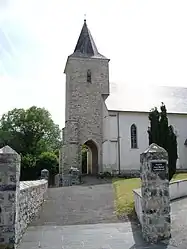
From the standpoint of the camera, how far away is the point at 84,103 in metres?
34.1

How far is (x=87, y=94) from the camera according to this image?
3447 cm

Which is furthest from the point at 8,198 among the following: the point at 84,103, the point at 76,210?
the point at 84,103

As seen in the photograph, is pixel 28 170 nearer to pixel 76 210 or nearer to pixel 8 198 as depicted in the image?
pixel 76 210

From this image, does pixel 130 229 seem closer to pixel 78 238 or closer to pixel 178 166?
pixel 78 238

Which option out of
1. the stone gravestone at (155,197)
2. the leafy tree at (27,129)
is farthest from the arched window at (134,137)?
the stone gravestone at (155,197)

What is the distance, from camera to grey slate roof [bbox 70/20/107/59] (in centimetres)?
3588

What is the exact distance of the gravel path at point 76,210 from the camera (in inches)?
425

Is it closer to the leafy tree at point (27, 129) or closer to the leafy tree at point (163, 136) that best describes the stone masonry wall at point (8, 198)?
the leafy tree at point (163, 136)

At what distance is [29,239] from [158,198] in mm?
3737

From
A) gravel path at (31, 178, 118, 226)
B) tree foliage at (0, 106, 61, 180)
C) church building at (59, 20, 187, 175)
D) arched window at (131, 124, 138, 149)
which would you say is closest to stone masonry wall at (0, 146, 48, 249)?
gravel path at (31, 178, 118, 226)

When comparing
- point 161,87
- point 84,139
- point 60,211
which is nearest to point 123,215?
point 60,211

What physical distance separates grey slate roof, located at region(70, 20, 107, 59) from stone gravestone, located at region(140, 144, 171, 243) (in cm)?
2855

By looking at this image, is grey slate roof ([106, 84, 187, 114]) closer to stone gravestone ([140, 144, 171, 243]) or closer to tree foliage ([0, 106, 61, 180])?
tree foliage ([0, 106, 61, 180])

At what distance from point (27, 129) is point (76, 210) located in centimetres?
4106
